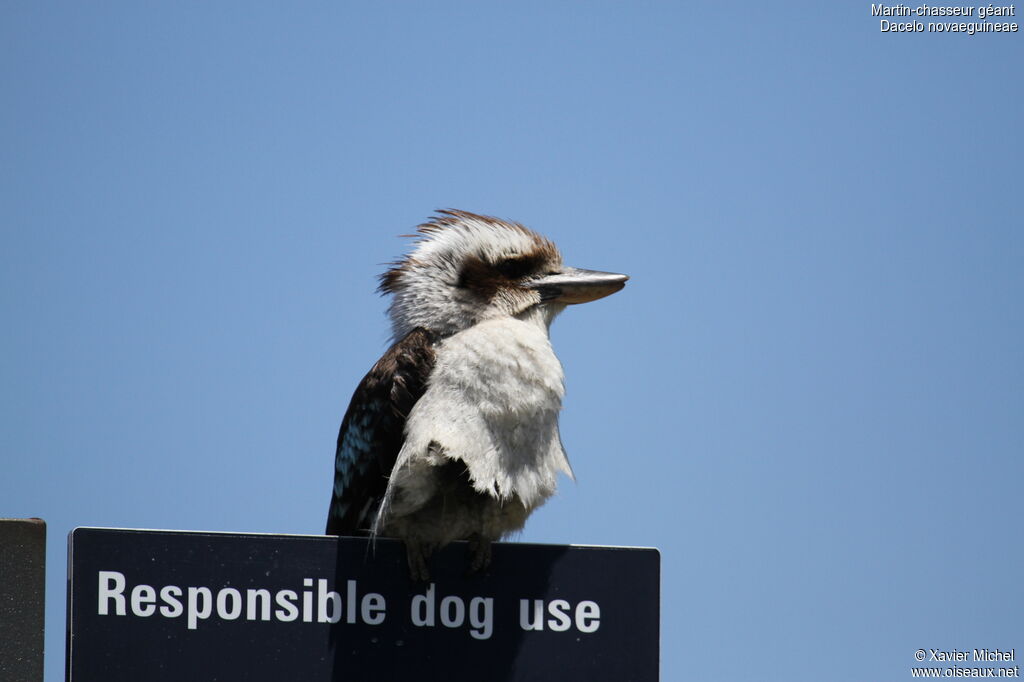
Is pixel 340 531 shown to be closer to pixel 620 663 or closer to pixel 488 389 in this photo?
pixel 488 389

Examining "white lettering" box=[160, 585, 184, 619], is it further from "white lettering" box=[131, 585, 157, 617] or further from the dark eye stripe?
the dark eye stripe

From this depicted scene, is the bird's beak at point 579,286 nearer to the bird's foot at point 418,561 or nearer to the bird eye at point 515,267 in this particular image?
the bird eye at point 515,267

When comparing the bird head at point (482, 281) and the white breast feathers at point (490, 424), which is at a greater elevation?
the bird head at point (482, 281)

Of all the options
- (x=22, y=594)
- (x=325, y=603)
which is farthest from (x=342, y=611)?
(x=22, y=594)

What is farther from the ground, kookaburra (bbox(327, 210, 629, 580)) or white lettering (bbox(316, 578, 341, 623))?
kookaburra (bbox(327, 210, 629, 580))

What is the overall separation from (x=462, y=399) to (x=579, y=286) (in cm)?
77

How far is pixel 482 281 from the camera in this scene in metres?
4.08

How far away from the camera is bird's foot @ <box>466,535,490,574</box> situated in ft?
9.82

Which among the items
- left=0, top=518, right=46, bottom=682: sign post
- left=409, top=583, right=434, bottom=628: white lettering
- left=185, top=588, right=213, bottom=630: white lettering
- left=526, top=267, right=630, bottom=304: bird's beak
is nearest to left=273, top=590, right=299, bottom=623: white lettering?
left=185, top=588, right=213, bottom=630: white lettering

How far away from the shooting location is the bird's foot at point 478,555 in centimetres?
299

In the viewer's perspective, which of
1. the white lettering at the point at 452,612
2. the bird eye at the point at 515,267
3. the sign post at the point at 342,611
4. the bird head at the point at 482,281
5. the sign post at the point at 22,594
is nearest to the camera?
the sign post at the point at 22,594

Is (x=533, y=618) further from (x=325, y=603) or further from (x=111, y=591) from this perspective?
(x=111, y=591)

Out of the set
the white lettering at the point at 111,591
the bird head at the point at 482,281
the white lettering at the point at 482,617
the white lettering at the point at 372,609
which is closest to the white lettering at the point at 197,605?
the white lettering at the point at 111,591

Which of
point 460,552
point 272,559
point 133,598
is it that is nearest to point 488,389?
point 460,552
